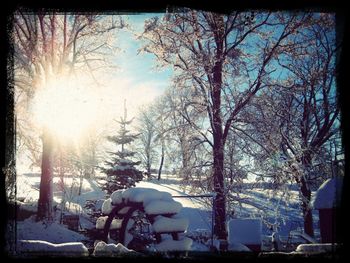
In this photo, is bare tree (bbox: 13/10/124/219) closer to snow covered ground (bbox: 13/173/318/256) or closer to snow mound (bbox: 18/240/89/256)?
snow covered ground (bbox: 13/173/318/256)

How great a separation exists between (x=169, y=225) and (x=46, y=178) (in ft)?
26.1

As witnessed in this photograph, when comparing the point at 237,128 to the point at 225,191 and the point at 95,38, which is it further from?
the point at 95,38

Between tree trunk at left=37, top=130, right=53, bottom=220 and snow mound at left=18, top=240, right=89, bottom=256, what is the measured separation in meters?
10.9

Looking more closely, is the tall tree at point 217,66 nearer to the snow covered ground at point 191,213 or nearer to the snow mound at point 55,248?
the snow covered ground at point 191,213

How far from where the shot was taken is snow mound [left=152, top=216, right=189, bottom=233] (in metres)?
7.26

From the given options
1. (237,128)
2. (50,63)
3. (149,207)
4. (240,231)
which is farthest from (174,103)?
(240,231)

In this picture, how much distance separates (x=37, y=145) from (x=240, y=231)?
509 inches

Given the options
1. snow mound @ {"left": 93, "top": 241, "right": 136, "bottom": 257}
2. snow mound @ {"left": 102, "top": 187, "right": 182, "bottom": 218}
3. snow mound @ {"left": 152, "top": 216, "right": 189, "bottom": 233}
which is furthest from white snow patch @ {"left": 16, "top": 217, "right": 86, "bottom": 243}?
snow mound @ {"left": 93, "top": 241, "right": 136, "bottom": 257}

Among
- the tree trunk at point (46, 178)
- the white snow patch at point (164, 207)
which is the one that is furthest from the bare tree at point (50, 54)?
the white snow patch at point (164, 207)

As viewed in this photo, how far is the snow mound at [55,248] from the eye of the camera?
188 cm

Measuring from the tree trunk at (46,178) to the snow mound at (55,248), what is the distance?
10941 millimetres

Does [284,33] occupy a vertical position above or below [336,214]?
above

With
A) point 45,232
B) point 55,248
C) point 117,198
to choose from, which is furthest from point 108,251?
point 45,232

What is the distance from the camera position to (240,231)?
6523 mm
